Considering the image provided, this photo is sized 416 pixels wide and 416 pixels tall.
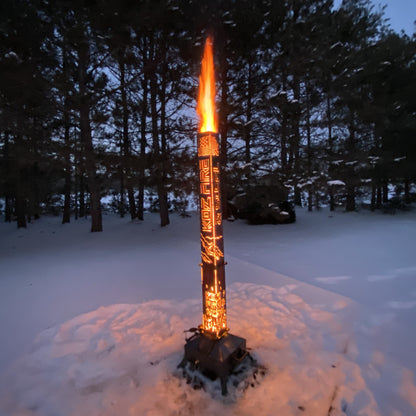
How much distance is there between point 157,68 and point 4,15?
4413 mm

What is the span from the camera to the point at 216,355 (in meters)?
2.40

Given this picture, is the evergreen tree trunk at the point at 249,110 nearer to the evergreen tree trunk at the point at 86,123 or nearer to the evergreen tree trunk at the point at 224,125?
the evergreen tree trunk at the point at 224,125

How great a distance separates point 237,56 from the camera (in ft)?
29.8

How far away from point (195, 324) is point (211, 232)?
1690mm

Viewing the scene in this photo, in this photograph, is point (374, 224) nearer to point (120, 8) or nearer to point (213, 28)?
point (213, 28)

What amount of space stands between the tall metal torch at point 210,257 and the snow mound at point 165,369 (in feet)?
0.87

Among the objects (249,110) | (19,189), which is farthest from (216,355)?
(19,189)

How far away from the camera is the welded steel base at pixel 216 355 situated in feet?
7.75

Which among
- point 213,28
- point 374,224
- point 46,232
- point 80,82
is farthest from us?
point 46,232

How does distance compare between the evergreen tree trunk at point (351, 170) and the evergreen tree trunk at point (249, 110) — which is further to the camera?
the evergreen tree trunk at point (351, 170)

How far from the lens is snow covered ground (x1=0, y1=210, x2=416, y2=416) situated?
2.23 metres

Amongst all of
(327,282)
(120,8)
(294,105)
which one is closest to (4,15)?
(120,8)

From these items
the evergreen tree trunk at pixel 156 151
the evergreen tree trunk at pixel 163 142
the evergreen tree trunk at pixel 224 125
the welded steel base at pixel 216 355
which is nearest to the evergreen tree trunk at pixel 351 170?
the evergreen tree trunk at pixel 224 125

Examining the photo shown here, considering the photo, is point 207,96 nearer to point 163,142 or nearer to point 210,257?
point 210,257
